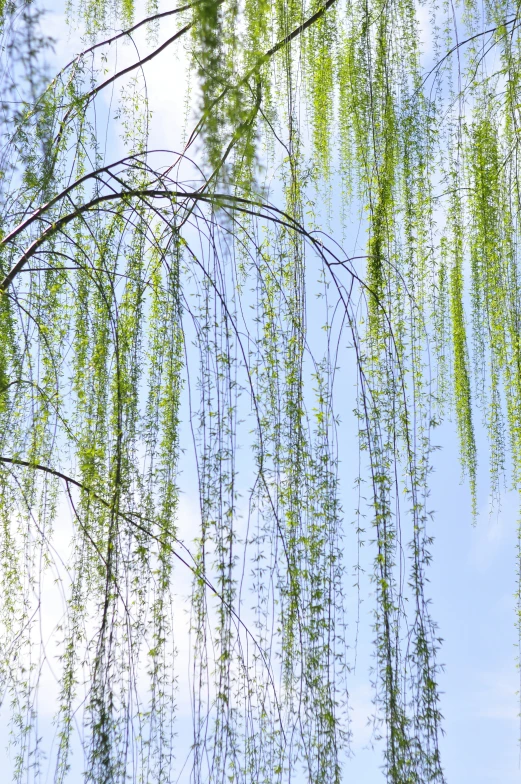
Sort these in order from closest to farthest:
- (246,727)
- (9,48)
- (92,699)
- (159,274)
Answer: (92,699)
(246,727)
(9,48)
(159,274)

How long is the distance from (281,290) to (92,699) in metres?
1.19

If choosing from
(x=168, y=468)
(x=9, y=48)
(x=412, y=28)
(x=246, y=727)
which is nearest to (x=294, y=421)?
(x=168, y=468)

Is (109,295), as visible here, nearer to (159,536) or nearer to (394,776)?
(159,536)

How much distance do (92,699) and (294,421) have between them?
870 millimetres

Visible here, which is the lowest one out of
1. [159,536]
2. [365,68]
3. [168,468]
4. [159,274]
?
[159,536]

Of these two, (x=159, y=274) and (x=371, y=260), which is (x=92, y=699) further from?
(x=371, y=260)

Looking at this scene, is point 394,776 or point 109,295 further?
point 109,295

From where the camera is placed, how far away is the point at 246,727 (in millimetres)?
2051

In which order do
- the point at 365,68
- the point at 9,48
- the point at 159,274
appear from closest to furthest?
the point at 9,48 → the point at 159,274 → the point at 365,68

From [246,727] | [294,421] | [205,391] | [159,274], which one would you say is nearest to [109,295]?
[159,274]

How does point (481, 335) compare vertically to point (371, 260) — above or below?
above

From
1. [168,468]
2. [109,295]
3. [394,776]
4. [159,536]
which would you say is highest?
[109,295]

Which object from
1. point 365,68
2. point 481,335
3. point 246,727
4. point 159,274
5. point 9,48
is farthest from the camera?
point 481,335

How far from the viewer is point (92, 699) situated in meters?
1.91
